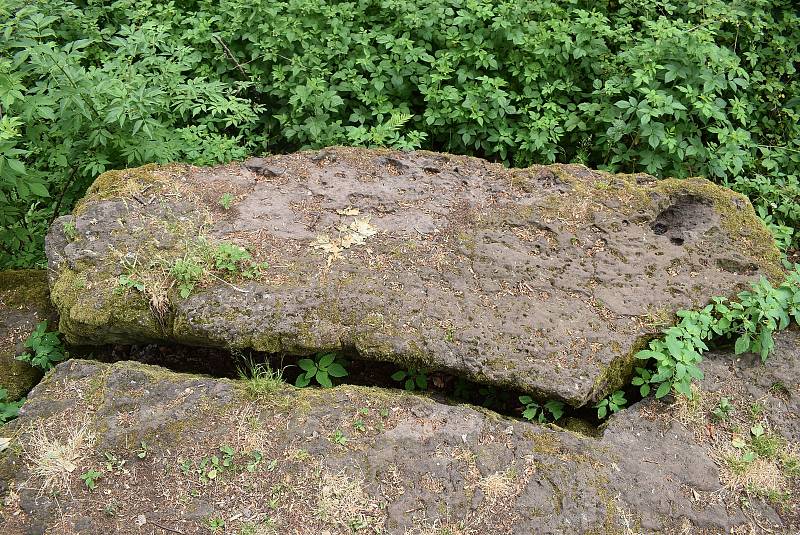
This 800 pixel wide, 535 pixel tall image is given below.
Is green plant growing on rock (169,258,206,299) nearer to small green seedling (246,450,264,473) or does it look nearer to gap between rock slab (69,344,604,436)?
gap between rock slab (69,344,604,436)

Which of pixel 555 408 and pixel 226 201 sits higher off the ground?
pixel 226 201

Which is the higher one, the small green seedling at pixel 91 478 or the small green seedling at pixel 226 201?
the small green seedling at pixel 226 201

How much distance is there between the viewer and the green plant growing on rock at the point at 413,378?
3.91 metres

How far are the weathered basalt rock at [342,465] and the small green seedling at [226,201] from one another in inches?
51.1

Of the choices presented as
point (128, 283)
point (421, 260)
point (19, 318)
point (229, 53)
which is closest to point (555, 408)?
point (421, 260)

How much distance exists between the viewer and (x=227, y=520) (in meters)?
3.12

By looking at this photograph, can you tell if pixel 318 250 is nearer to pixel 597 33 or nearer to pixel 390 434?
pixel 390 434

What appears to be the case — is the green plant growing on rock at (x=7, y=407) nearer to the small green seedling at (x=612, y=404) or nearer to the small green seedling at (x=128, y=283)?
the small green seedling at (x=128, y=283)

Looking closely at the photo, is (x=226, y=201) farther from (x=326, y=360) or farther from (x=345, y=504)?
(x=345, y=504)

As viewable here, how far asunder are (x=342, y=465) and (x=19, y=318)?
103 inches

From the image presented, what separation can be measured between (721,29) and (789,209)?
192 centimetres

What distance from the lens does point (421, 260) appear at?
4148 mm

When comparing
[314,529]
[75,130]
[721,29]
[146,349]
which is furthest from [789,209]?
[75,130]

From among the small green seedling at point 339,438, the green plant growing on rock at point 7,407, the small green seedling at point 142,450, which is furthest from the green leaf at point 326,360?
the green plant growing on rock at point 7,407
